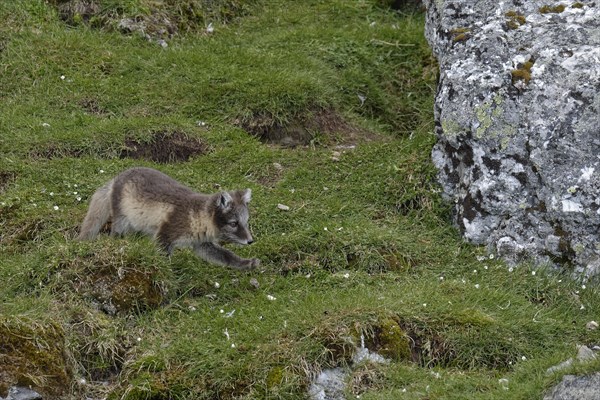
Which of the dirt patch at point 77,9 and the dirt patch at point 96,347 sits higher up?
the dirt patch at point 77,9

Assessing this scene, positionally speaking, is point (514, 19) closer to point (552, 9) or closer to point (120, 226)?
point (552, 9)

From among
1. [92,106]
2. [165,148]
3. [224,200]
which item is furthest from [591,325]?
[92,106]

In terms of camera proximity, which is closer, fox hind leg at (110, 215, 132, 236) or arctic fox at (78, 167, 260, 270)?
arctic fox at (78, 167, 260, 270)

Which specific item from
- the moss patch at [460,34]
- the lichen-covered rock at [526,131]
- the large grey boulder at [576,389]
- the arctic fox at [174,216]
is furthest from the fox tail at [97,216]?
the large grey boulder at [576,389]

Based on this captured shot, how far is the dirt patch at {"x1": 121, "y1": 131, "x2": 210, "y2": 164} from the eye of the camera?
1242cm

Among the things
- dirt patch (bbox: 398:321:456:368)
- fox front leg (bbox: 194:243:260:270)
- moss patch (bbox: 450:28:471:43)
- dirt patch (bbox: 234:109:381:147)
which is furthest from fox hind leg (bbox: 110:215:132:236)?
moss patch (bbox: 450:28:471:43)

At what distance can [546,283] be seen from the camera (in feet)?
32.8

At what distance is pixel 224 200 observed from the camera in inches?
389

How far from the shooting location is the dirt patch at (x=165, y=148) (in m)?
12.4

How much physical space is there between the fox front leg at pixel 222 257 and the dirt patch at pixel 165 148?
258 centimetres

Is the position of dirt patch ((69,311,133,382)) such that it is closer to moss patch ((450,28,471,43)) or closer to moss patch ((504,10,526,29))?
moss patch ((450,28,471,43))

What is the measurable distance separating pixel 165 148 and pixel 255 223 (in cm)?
217

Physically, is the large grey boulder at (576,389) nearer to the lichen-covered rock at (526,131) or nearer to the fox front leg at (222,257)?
the lichen-covered rock at (526,131)

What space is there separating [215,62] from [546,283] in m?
5.99
